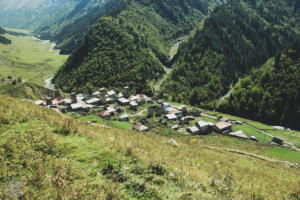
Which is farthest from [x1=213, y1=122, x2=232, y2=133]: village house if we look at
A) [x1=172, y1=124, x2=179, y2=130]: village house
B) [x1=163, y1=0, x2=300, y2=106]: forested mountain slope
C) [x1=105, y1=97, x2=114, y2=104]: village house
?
[x1=105, y1=97, x2=114, y2=104]: village house

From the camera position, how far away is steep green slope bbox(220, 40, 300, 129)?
92463 millimetres

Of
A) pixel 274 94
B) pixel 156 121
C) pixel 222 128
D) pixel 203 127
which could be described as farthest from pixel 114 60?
pixel 274 94

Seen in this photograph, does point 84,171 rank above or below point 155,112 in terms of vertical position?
above

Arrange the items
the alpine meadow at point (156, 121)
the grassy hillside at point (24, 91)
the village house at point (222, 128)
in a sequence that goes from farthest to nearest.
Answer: the grassy hillside at point (24, 91)
the village house at point (222, 128)
the alpine meadow at point (156, 121)

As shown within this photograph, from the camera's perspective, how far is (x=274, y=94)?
10219 centimetres

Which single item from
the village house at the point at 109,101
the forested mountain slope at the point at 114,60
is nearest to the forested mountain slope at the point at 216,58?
the forested mountain slope at the point at 114,60

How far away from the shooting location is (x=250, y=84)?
116m

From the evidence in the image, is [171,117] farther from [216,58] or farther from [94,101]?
[216,58]

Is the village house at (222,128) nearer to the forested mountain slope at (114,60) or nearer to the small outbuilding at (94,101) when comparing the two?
the small outbuilding at (94,101)

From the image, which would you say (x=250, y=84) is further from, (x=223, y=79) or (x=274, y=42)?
(x=274, y=42)

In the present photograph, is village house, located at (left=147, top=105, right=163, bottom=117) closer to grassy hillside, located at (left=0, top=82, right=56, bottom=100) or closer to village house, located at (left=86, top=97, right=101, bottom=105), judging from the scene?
village house, located at (left=86, top=97, right=101, bottom=105)

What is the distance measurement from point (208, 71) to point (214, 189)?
144m

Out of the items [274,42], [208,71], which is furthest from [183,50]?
[274,42]

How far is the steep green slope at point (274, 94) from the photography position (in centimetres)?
9246
